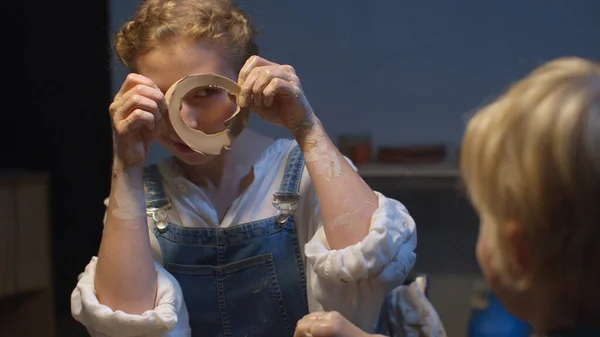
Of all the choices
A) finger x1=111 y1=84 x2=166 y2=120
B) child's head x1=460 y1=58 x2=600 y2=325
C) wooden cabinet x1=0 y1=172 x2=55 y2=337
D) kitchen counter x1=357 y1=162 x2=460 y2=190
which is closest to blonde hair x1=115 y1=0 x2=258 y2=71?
finger x1=111 y1=84 x2=166 y2=120

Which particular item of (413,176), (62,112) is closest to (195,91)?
(413,176)

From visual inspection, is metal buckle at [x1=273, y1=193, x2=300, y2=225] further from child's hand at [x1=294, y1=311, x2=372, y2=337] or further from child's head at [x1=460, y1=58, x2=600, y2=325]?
child's head at [x1=460, y1=58, x2=600, y2=325]

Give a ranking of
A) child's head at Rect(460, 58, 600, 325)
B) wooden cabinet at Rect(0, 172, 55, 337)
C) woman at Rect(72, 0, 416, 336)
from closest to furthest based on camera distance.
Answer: child's head at Rect(460, 58, 600, 325) → woman at Rect(72, 0, 416, 336) → wooden cabinet at Rect(0, 172, 55, 337)

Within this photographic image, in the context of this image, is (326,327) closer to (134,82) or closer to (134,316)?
(134,316)

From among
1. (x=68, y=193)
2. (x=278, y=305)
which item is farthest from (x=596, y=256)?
(x=68, y=193)

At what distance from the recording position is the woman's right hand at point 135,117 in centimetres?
83

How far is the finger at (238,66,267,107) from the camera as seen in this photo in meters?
0.84

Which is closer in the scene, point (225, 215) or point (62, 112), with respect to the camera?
point (225, 215)

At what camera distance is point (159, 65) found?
0.90 meters

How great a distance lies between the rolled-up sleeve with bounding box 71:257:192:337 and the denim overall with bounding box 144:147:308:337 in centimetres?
7

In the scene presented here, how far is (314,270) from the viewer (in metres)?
0.83

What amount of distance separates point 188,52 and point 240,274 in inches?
12.4

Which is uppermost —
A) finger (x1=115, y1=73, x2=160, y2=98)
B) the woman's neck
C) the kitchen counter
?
finger (x1=115, y1=73, x2=160, y2=98)

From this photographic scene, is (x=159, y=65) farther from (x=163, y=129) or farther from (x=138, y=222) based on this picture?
(x=138, y=222)
